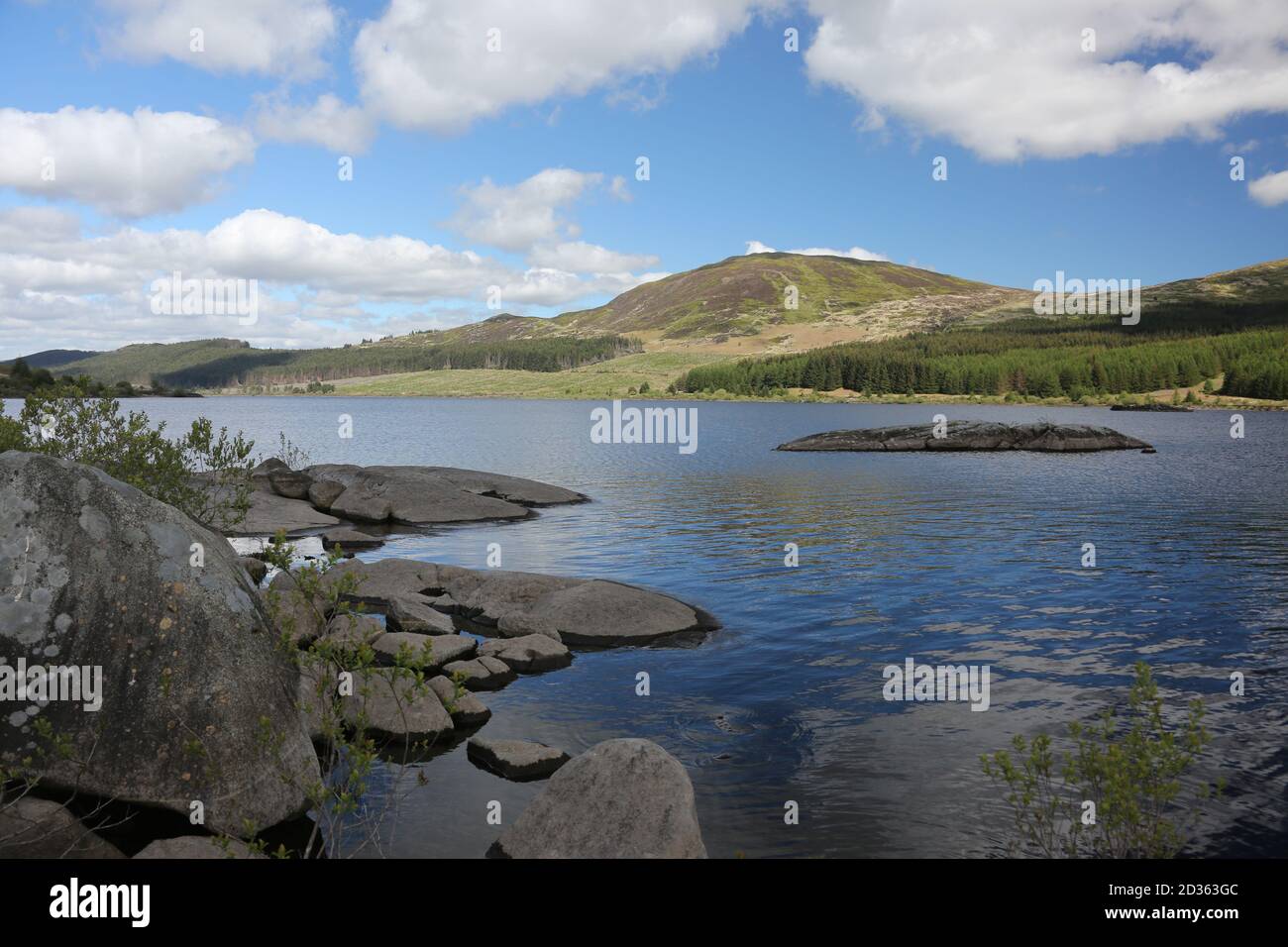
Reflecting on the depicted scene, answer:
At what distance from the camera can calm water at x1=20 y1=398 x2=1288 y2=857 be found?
1102cm

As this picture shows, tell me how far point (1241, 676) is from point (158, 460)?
73.6ft

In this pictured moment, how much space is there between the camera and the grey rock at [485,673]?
15.6 metres

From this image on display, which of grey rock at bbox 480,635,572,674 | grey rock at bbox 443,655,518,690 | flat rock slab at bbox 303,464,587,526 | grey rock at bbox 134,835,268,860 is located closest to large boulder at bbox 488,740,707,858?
grey rock at bbox 134,835,268,860

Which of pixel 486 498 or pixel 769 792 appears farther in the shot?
pixel 486 498

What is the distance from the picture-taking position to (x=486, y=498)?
123ft

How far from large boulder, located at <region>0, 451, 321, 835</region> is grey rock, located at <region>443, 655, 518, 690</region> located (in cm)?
457

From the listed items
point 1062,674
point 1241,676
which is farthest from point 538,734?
point 1241,676

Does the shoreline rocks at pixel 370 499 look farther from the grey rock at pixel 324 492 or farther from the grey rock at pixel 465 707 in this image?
the grey rock at pixel 465 707

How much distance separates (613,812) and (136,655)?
19.8 feet

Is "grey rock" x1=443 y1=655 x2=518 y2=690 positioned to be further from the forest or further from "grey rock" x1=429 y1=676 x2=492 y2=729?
the forest

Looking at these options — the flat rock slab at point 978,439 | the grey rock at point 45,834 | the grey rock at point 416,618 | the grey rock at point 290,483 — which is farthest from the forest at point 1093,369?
the grey rock at point 45,834

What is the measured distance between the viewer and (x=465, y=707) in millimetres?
14047

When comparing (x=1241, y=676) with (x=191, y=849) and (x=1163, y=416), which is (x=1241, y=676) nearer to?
(x=191, y=849)
